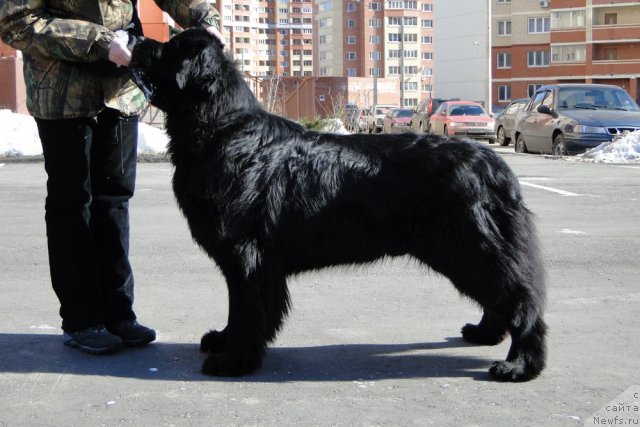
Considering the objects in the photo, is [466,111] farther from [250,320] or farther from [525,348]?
[250,320]

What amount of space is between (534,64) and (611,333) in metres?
86.8

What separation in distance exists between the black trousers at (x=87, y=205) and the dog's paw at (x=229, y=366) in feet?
2.34

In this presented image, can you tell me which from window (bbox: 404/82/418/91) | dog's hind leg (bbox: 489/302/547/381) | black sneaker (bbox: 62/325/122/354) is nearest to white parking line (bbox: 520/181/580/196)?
dog's hind leg (bbox: 489/302/547/381)

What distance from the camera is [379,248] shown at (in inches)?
154

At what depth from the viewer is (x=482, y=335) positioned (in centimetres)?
438

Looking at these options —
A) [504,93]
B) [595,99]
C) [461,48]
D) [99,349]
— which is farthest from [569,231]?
[461,48]

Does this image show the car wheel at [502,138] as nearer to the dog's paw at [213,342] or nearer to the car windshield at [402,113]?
the car windshield at [402,113]

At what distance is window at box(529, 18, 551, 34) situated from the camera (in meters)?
88.4

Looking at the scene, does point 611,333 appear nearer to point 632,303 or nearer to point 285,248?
point 632,303

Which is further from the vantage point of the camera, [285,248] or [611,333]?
[611,333]

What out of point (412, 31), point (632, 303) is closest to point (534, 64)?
point (412, 31)

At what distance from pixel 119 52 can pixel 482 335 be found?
7.45 ft

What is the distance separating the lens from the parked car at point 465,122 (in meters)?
31.6

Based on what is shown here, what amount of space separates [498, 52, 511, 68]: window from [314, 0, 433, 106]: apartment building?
38364mm
